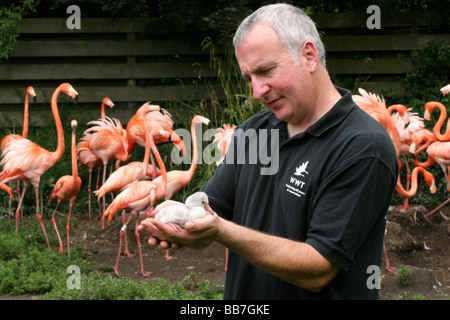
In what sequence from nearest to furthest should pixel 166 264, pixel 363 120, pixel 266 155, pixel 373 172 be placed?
pixel 373 172 < pixel 363 120 < pixel 266 155 < pixel 166 264

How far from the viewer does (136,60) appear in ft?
27.9

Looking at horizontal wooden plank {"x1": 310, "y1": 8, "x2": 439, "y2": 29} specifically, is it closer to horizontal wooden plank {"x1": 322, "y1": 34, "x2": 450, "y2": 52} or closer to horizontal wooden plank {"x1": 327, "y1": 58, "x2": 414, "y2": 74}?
horizontal wooden plank {"x1": 322, "y1": 34, "x2": 450, "y2": 52}

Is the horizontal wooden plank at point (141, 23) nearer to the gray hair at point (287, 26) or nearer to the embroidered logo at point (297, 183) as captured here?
the gray hair at point (287, 26)

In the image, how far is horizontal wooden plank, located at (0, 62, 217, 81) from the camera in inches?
323

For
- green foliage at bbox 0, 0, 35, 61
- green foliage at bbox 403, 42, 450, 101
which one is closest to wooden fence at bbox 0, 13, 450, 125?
green foliage at bbox 403, 42, 450, 101

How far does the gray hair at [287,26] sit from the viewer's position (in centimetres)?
197

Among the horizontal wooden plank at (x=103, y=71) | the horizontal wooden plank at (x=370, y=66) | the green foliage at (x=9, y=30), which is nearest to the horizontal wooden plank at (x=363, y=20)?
the horizontal wooden plank at (x=370, y=66)

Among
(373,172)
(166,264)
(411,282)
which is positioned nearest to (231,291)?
(373,172)

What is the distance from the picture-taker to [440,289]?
482 cm

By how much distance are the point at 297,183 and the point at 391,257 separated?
3907 millimetres

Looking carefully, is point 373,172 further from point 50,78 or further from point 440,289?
point 50,78

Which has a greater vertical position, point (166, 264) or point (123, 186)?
point (123, 186)

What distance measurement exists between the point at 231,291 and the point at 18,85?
6962mm

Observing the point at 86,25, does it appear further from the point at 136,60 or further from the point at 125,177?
the point at 125,177
